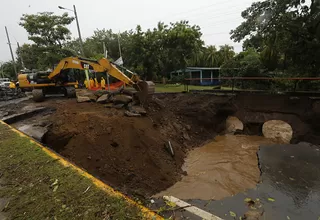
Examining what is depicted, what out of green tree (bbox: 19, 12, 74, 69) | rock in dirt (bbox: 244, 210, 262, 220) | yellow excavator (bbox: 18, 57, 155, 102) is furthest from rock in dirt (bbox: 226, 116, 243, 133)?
green tree (bbox: 19, 12, 74, 69)

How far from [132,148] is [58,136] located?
2.17 m

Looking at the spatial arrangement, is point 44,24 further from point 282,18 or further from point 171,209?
point 171,209

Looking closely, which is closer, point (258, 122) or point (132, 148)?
point (132, 148)

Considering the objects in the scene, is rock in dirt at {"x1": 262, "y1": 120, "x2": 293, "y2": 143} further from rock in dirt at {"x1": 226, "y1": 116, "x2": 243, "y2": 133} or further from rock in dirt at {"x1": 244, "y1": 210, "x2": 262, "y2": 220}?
rock in dirt at {"x1": 244, "y1": 210, "x2": 262, "y2": 220}

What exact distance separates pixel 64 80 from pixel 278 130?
11014 millimetres

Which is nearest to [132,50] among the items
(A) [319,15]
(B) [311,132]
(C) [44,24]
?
(C) [44,24]

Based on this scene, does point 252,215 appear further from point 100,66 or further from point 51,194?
point 100,66

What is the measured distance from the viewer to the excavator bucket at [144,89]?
21.1 feet

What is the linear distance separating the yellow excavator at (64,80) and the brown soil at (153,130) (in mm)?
1243

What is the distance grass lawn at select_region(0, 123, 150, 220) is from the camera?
1.78 metres

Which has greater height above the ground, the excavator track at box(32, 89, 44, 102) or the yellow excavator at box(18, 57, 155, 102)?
the yellow excavator at box(18, 57, 155, 102)

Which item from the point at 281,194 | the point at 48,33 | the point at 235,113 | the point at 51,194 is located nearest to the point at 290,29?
the point at 235,113

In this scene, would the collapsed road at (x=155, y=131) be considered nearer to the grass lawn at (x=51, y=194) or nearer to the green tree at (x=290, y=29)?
the grass lawn at (x=51, y=194)

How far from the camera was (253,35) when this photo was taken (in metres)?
11.0
